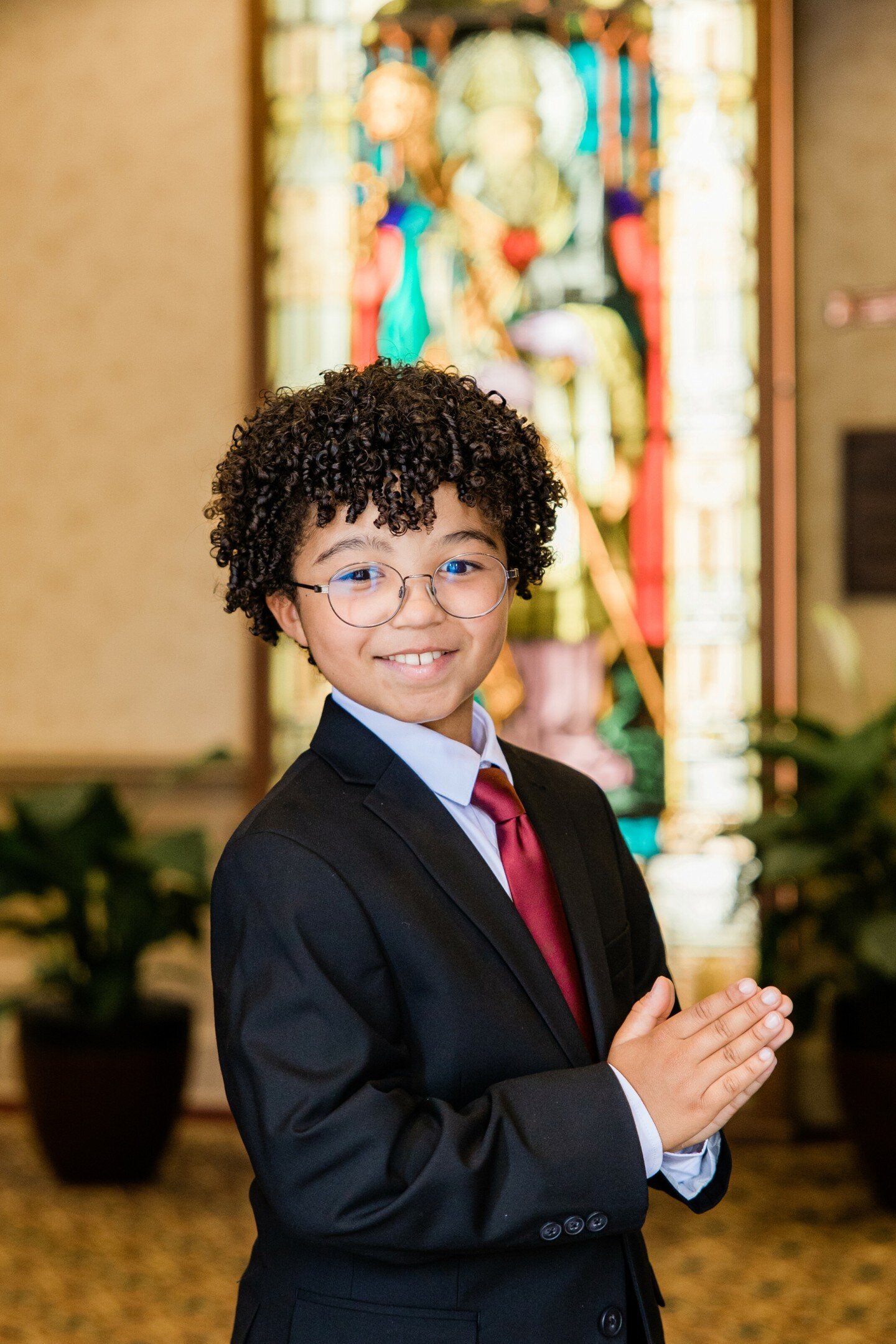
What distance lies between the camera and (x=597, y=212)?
159 inches

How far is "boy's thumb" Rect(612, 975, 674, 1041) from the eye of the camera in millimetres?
1147

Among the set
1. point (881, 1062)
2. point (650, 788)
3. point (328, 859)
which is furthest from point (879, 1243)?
point (328, 859)

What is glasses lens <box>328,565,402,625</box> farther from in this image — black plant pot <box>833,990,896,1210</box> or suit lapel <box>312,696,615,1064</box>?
black plant pot <box>833,990,896,1210</box>

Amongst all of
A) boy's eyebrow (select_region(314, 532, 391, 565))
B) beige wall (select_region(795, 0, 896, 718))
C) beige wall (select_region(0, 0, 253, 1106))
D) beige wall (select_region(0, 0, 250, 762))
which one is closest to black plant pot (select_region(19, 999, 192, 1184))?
beige wall (select_region(0, 0, 253, 1106))

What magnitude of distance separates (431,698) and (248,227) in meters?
3.33

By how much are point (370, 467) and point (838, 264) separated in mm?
3223

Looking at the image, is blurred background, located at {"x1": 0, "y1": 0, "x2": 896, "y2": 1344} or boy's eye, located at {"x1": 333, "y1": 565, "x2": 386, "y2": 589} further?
blurred background, located at {"x1": 0, "y1": 0, "x2": 896, "y2": 1344}

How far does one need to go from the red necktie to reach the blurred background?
7.52 ft

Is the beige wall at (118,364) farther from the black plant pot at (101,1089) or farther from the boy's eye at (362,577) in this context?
the boy's eye at (362,577)

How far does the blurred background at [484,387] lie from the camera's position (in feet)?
12.1

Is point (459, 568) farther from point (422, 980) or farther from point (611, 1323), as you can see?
point (611, 1323)

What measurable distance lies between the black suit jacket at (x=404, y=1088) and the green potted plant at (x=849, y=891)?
7.14 ft

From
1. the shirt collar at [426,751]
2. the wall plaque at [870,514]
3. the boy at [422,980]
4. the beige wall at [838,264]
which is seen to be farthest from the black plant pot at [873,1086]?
the shirt collar at [426,751]

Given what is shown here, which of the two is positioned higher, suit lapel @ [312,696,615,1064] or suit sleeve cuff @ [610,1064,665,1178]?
suit lapel @ [312,696,615,1064]
